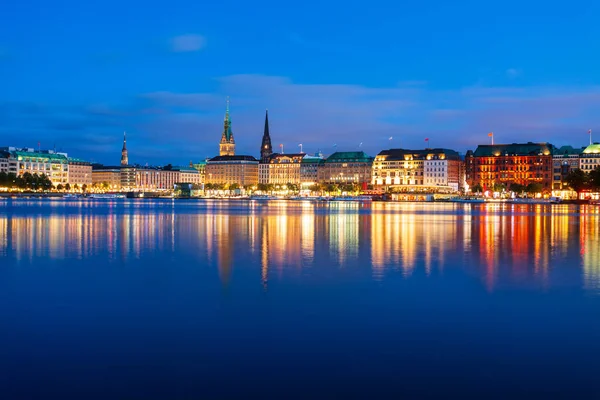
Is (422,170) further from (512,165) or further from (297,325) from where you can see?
(297,325)

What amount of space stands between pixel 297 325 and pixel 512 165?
175 metres

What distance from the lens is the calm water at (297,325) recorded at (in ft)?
31.2

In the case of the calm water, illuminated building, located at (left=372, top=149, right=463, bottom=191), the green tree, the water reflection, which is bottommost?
the calm water

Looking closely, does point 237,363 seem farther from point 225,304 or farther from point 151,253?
point 151,253

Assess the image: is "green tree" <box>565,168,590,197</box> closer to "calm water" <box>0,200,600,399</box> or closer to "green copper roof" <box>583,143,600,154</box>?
"green copper roof" <box>583,143,600,154</box>

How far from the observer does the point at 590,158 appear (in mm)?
168375

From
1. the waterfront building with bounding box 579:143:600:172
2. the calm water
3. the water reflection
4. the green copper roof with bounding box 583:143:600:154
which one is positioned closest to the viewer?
the calm water

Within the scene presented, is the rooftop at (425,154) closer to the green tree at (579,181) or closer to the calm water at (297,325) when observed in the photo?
the green tree at (579,181)

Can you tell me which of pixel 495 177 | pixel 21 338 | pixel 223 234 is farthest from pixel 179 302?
pixel 495 177

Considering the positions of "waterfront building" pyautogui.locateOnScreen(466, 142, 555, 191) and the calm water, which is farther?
"waterfront building" pyautogui.locateOnScreen(466, 142, 555, 191)

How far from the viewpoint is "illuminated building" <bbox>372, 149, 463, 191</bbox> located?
189375mm

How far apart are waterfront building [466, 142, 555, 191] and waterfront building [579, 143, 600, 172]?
7808mm

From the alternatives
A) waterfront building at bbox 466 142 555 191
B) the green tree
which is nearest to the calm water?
the green tree

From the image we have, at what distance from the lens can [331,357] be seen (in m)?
10.7
